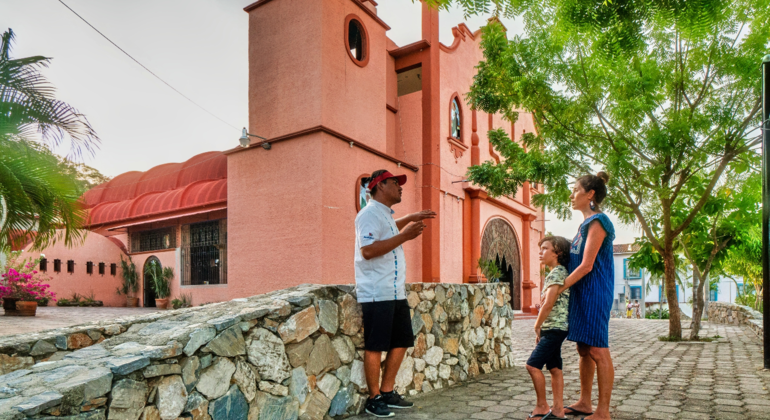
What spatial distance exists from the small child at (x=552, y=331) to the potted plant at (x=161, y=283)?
16880mm

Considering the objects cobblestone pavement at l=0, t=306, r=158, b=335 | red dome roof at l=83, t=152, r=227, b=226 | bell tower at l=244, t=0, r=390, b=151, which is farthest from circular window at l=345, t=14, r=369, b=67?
cobblestone pavement at l=0, t=306, r=158, b=335

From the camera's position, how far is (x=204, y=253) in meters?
18.2

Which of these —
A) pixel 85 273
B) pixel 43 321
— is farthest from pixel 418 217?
pixel 85 273

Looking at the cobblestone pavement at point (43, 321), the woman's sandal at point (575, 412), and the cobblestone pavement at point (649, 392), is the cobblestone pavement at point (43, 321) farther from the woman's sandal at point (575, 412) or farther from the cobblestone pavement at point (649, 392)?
the woman's sandal at point (575, 412)

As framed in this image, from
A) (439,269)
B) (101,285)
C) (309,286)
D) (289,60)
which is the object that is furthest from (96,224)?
(309,286)

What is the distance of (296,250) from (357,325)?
30.0ft

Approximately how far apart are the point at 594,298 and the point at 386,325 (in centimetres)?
153

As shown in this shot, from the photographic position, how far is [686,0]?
9.40ft

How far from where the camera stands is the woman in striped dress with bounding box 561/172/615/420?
375 cm

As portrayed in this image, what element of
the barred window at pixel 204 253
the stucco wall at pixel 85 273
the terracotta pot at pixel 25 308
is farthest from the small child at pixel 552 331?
the stucco wall at pixel 85 273

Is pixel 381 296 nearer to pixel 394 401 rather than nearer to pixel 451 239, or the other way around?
pixel 394 401

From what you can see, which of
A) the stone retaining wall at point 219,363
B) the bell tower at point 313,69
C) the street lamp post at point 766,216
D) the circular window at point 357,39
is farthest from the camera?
the circular window at point 357,39

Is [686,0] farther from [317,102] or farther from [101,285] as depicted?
[101,285]

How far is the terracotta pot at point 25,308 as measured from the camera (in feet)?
44.6
